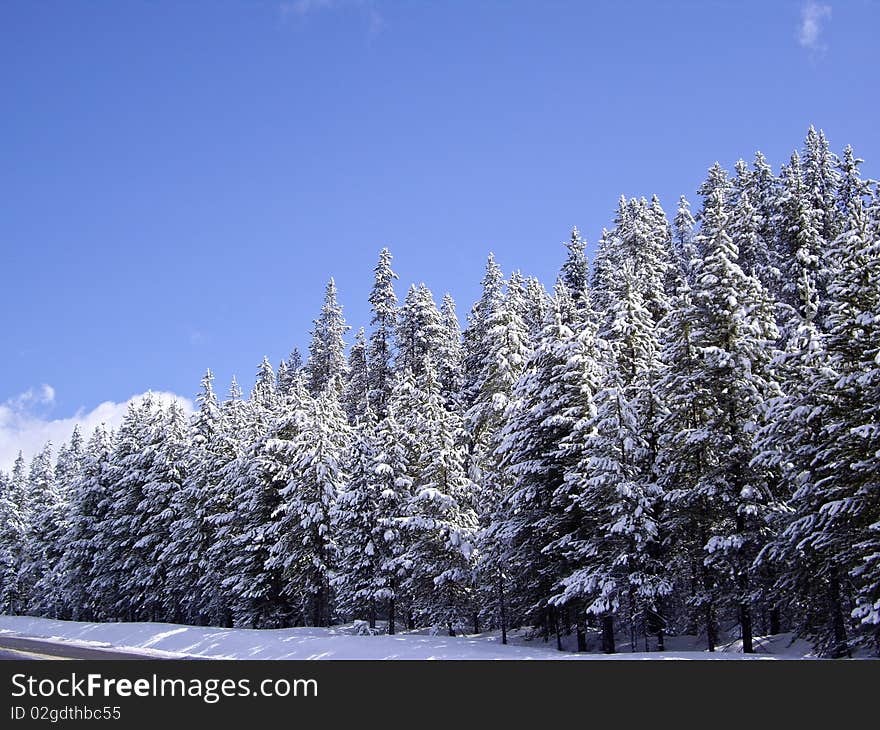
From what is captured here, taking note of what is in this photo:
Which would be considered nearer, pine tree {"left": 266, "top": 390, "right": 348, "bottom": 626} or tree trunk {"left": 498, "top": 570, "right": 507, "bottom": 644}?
tree trunk {"left": 498, "top": 570, "right": 507, "bottom": 644}

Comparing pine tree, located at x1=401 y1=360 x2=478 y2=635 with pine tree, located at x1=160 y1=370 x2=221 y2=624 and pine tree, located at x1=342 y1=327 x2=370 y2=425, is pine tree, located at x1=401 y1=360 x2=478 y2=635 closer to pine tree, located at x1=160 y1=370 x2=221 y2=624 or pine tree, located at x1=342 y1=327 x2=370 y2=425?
pine tree, located at x1=160 y1=370 x2=221 y2=624

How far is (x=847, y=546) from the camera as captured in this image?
17.4 m

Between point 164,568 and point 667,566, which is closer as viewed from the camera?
point 667,566

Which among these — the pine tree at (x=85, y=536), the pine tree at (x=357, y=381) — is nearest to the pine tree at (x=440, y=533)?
the pine tree at (x=85, y=536)

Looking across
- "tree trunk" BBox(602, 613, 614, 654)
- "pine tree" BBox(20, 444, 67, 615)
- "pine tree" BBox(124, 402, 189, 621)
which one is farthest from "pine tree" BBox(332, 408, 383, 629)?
"pine tree" BBox(20, 444, 67, 615)

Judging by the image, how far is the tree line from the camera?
18656 mm

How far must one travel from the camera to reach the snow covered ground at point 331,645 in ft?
73.3
